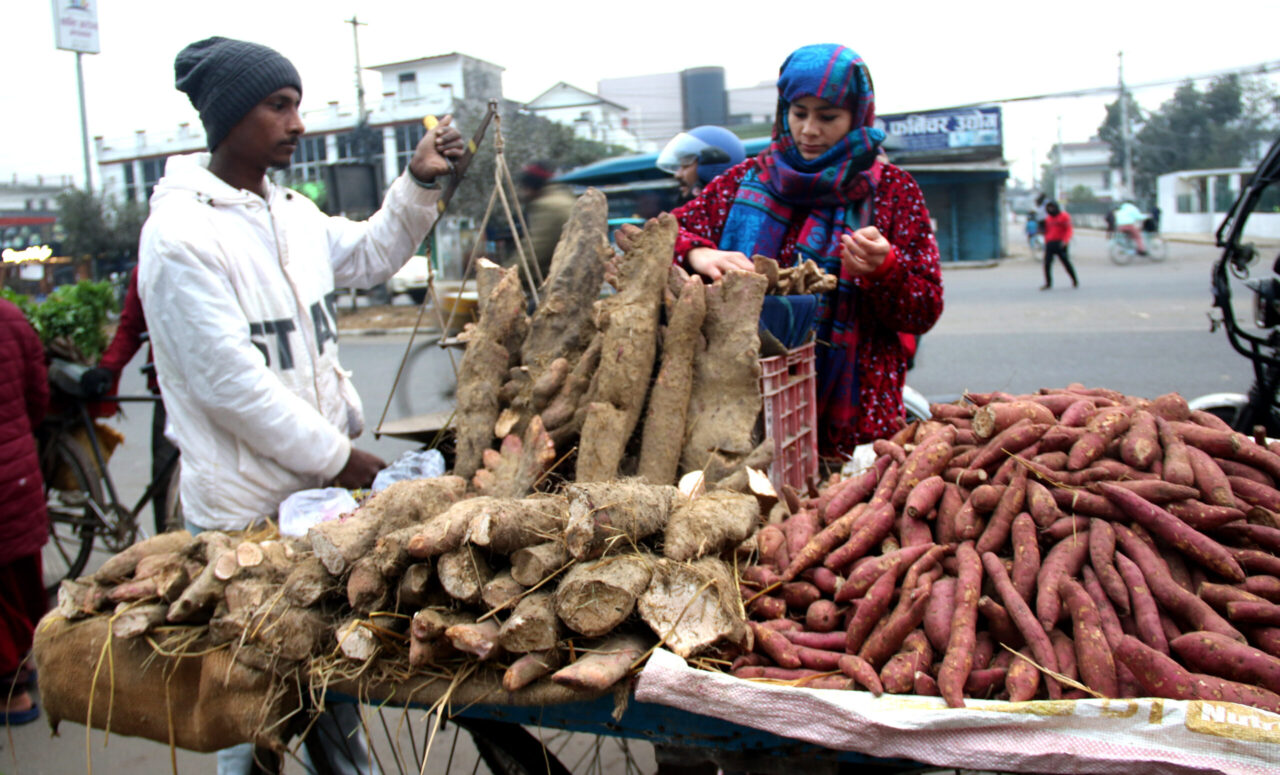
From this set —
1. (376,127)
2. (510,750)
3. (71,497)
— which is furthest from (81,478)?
(376,127)

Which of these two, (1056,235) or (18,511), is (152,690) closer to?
(18,511)

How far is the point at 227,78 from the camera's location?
84.6 inches

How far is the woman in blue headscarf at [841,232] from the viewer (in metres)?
2.38

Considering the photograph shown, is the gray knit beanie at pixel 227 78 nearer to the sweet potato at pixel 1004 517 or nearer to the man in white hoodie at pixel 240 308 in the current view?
the man in white hoodie at pixel 240 308

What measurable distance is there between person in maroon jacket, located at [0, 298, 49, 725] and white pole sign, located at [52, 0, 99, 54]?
12.1m

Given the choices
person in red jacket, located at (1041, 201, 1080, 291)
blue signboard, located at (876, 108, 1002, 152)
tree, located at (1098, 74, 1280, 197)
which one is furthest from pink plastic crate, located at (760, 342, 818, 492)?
tree, located at (1098, 74, 1280, 197)

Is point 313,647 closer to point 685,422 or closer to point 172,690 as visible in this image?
point 172,690

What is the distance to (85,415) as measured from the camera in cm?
414

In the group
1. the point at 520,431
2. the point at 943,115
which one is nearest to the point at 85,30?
the point at 520,431

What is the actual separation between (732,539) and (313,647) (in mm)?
867

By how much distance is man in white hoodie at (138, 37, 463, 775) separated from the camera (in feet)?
6.68

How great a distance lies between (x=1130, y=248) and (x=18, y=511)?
22.5 metres

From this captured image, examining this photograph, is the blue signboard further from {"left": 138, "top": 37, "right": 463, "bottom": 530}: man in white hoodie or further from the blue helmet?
{"left": 138, "top": 37, "right": 463, "bottom": 530}: man in white hoodie

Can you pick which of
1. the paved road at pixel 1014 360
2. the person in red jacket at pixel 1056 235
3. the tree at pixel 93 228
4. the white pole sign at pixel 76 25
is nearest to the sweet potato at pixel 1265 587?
the paved road at pixel 1014 360
